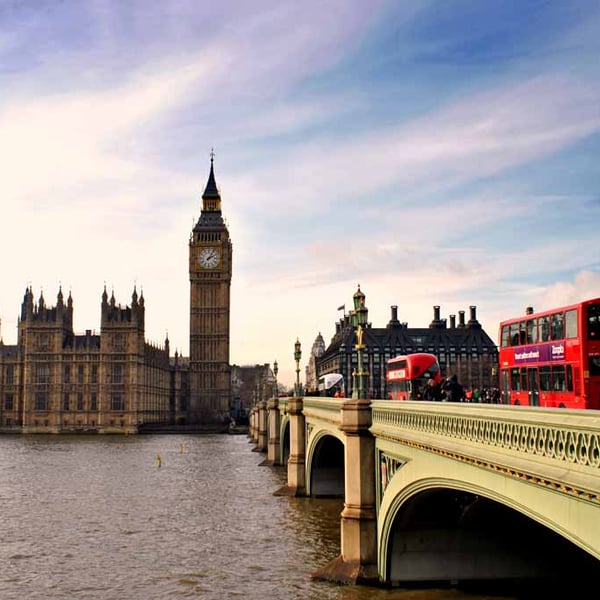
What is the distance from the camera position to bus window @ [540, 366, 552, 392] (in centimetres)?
2550

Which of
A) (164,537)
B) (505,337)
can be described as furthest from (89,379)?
(505,337)

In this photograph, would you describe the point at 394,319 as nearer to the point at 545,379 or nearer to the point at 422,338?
the point at 422,338

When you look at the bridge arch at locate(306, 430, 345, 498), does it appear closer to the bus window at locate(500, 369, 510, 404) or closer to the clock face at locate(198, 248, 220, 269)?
the bus window at locate(500, 369, 510, 404)

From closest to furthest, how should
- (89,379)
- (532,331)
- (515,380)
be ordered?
(532,331) → (515,380) → (89,379)

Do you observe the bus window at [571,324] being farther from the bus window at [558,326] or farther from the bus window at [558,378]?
the bus window at [558,378]

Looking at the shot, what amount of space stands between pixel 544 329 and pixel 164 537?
17570mm

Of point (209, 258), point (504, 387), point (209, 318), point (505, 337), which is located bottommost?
point (504, 387)

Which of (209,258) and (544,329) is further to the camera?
(209,258)

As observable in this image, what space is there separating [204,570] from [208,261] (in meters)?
127

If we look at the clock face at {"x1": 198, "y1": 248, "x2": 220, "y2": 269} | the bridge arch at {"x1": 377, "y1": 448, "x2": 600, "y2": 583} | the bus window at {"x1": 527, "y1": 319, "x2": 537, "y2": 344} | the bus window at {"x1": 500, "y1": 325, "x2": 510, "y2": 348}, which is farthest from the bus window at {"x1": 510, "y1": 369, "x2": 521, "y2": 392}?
the clock face at {"x1": 198, "y1": 248, "x2": 220, "y2": 269}

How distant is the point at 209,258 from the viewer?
15300 centimetres

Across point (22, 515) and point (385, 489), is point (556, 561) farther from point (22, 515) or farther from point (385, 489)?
→ point (22, 515)

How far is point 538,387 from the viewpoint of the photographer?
86.4 feet

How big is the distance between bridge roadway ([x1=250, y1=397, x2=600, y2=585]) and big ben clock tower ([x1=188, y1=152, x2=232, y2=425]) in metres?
121
